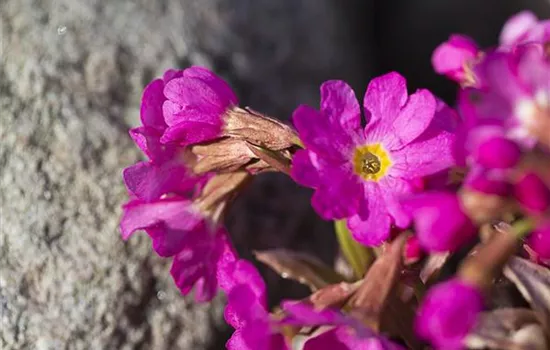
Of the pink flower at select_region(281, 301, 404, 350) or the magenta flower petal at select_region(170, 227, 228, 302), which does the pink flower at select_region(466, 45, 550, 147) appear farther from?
the magenta flower petal at select_region(170, 227, 228, 302)

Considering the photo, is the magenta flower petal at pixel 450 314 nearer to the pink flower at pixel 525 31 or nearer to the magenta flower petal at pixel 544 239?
the magenta flower petal at pixel 544 239

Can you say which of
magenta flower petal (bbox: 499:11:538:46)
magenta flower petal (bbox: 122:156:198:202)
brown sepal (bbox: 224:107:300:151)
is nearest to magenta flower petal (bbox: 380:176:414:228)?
brown sepal (bbox: 224:107:300:151)

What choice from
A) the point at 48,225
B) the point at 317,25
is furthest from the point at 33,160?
the point at 317,25

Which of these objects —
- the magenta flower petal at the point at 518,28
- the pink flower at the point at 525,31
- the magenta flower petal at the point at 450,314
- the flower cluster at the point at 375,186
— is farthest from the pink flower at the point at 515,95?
the magenta flower petal at the point at 518,28

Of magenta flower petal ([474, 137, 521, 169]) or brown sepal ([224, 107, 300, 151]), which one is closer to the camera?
magenta flower petal ([474, 137, 521, 169])

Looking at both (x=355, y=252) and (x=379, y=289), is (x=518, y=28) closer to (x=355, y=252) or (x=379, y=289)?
(x=355, y=252)

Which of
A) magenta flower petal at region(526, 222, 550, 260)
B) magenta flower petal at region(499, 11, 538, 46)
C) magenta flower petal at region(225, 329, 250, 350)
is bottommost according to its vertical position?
magenta flower petal at region(225, 329, 250, 350)

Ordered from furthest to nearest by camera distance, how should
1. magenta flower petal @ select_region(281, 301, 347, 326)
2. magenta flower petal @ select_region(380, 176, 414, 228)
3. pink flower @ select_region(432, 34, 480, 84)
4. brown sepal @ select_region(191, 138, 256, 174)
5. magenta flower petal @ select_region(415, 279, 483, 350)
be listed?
pink flower @ select_region(432, 34, 480, 84) < brown sepal @ select_region(191, 138, 256, 174) < magenta flower petal @ select_region(380, 176, 414, 228) < magenta flower petal @ select_region(281, 301, 347, 326) < magenta flower petal @ select_region(415, 279, 483, 350)

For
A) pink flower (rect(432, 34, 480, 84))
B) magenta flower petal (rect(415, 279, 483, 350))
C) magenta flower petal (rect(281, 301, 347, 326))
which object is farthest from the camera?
pink flower (rect(432, 34, 480, 84))
